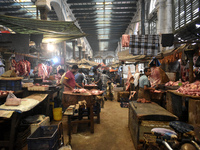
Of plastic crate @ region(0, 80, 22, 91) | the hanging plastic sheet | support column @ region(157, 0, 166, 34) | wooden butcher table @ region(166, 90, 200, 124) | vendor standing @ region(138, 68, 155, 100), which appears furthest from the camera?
support column @ region(157, 0, 166, 34)


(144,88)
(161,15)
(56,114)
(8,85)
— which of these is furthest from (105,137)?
(161,15)

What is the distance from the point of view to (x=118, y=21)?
→ 1465 cm

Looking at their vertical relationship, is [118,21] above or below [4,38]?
above

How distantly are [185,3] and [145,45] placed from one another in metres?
2.68

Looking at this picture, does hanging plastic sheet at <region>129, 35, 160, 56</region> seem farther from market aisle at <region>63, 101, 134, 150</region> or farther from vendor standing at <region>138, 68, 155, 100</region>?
market aisle at <region>63, 101, 134, 150</region>

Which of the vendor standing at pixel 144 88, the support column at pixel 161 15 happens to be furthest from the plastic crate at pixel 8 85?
the support column at pixel 161 15

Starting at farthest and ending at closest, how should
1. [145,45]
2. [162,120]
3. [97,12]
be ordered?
A: [97,12] → [145,45] → [162,120]

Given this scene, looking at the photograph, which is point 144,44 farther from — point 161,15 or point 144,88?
point 144,88

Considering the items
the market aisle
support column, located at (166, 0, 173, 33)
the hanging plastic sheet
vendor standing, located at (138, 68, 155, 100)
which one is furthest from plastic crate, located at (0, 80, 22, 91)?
support column, located at (166, 0, 173, 33)

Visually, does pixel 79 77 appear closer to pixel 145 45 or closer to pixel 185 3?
pixel 145 45

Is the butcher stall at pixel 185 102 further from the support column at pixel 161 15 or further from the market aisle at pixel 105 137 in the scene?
the support column at pixel 161 15

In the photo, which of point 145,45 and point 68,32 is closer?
point 68,32

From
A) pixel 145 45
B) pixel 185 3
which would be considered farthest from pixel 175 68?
pixel 185 3

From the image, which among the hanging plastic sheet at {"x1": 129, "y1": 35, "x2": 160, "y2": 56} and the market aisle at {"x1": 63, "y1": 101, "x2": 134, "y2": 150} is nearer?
the market aisle at {"x1": 63, "y1": 101, "x2": 134, "y2": 150}
